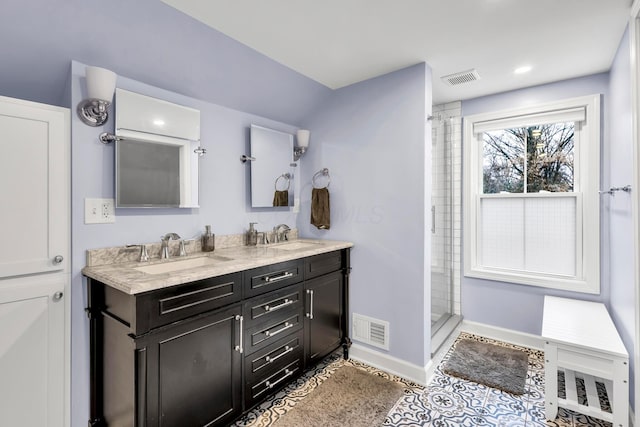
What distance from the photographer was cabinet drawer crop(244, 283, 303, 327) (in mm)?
1753

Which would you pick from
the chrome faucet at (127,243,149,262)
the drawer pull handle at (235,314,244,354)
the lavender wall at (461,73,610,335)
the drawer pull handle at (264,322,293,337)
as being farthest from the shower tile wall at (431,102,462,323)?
the chrome faucet at (127,243,149,262)

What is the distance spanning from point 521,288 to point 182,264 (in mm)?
2876

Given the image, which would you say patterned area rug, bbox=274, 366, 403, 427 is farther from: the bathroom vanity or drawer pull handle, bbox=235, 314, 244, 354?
drawer pull handle, bbox=235, 314, 244, 354

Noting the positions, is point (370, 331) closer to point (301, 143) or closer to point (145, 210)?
point (301, 143)

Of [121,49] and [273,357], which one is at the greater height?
[121,49]

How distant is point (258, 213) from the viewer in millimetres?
2592

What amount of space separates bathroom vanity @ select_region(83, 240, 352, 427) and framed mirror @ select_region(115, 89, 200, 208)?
0.41 meters

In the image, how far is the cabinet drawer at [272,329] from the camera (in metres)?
1.76

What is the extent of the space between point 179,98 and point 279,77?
74 cm

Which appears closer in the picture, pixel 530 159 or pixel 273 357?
pixel 273 357

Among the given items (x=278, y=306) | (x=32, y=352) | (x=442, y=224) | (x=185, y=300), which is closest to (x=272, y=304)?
(x=278, y=306)

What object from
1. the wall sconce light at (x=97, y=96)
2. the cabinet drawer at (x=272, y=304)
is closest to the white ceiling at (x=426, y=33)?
the wall sconce light at (x=97, y=96)

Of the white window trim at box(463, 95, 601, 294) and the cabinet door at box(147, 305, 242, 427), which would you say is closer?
the cabinet door at box(147, 305, 242, 427)

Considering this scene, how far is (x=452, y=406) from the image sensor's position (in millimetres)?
1966
